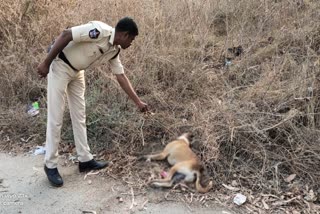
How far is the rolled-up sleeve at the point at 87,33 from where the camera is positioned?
3418 millimetres

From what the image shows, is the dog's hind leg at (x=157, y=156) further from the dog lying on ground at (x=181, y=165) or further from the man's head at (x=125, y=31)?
the man's head at (x=125, y=31)

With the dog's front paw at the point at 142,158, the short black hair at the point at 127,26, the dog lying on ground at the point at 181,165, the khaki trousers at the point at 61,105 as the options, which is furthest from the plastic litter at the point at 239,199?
the short black hair at the point at 127,26

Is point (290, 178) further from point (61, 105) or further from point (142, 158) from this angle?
point (61, 105)

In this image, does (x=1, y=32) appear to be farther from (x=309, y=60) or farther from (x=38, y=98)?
(x=309, y=60)

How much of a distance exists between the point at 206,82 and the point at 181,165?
151 centimetres

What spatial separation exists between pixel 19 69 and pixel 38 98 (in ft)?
1.70

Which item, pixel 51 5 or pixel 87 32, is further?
pixel 51 5

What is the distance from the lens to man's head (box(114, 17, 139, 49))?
3416 mm

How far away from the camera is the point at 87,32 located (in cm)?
345

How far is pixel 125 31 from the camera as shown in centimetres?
344

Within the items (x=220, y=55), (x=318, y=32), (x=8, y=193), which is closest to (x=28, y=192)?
(x=8, y=193)

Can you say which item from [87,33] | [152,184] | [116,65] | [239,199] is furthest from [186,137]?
[87,33]

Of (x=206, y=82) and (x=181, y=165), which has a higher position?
(x=206, y=82)

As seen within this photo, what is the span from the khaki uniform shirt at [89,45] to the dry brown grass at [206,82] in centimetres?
106
